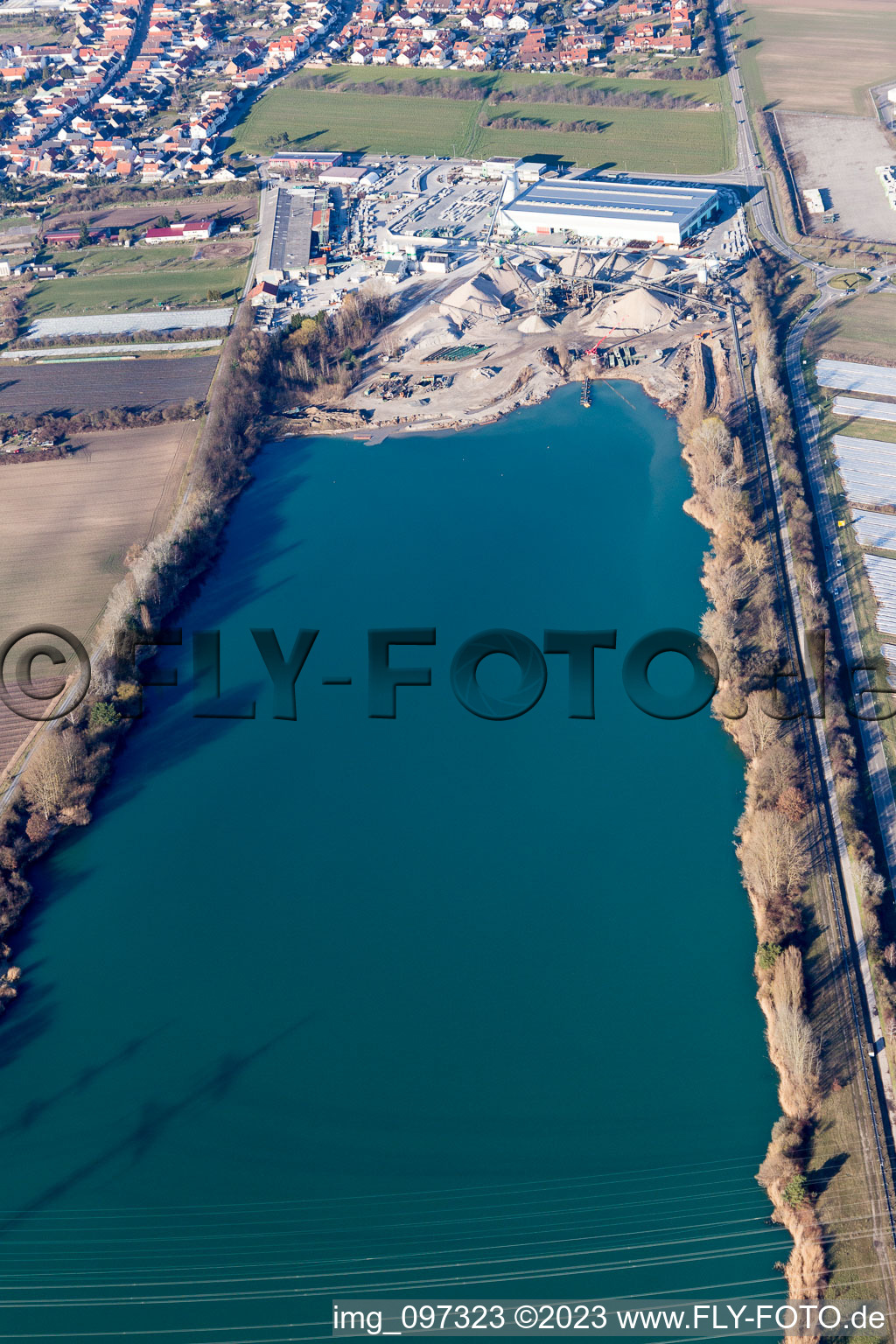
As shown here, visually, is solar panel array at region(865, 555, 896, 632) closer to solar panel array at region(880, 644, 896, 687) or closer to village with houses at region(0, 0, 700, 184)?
solar panel array at region(880, 644, 896, 687)


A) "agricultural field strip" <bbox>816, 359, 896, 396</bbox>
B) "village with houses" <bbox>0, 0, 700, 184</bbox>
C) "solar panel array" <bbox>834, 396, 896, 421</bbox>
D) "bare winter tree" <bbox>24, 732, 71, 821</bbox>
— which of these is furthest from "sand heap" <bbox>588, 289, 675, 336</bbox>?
→ "bare winter tree" <bbox>24, 732, 71, 821</bbox>

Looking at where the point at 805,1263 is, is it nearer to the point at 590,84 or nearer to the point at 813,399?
the point at 813,399

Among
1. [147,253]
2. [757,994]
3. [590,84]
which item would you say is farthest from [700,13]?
[757,994]

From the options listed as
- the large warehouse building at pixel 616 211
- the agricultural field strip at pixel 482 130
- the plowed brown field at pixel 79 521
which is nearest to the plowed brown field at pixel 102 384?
the plowed brown field at pixel 79 521

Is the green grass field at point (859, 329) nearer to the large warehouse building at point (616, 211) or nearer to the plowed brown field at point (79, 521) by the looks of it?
the large warehouse building at point (616, 211)

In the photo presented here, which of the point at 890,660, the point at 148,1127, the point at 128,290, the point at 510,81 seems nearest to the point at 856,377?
the point at 890,660

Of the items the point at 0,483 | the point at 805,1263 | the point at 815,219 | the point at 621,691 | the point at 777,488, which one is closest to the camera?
the point at 805,1263
